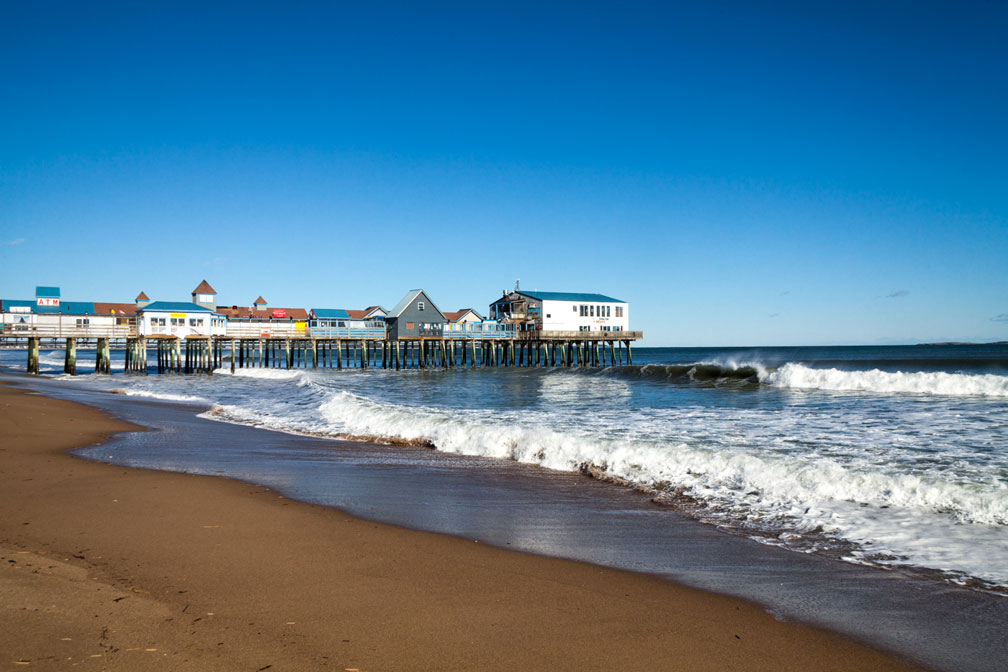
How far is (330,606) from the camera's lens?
4.03 meters

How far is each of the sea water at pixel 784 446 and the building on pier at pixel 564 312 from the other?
28.7 m

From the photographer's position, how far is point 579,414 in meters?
17.0

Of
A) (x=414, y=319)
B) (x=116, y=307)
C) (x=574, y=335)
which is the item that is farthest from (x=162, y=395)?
(x=116, y=307)

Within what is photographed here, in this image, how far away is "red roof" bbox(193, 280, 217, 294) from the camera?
281ft

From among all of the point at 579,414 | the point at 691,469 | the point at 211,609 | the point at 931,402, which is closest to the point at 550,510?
the point at 691,469

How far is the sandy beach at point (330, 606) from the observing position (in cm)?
338

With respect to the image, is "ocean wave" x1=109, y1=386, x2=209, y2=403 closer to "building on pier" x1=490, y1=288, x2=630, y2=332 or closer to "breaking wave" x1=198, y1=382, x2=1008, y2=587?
"breaking wave" x1=198, y1=382, x2=1008, y2=587

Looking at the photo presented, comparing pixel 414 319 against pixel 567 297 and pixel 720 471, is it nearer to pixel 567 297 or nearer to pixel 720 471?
pixel 567 297

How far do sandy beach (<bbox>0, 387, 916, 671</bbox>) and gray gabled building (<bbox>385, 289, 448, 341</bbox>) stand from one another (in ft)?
155

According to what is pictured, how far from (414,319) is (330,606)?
165ft

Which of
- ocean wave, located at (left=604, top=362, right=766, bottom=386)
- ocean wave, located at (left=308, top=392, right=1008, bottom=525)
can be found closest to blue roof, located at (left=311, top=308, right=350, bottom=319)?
ocean wave, located at (left=604, top=362, right=766, bottom=386)

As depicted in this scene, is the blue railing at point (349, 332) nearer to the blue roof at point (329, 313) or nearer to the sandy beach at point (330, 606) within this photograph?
the blue roof at point (329, 313)

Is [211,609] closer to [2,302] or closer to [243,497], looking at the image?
[243,497]

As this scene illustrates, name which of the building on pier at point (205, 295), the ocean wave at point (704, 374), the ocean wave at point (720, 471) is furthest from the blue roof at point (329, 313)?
the ocean wave at point (720, 471)
